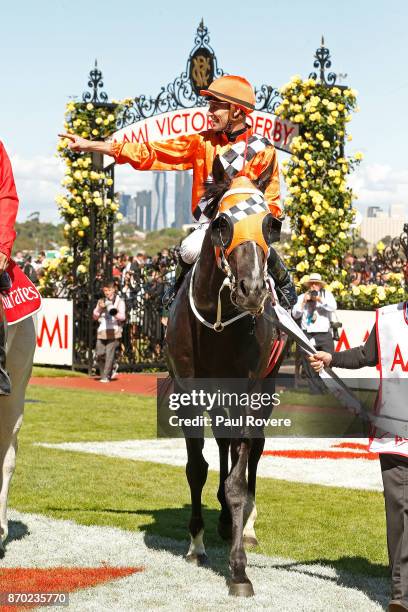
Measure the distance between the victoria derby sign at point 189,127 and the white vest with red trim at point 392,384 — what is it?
13569mm

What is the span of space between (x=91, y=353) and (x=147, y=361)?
179 centimetres

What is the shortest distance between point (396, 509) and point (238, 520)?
975 millimetres

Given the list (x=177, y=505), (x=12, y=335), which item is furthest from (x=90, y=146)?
(x=177, y=505)

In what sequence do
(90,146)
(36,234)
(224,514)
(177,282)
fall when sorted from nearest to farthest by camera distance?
1. (90,146)
2. (177,282)
3. (224,514)
4. (36,234)

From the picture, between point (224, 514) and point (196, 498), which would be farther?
point (224, 514)

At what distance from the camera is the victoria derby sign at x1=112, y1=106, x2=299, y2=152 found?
18.8 metres

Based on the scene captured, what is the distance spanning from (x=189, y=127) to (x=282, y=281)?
12.3 m

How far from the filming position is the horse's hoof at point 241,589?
18.2ft

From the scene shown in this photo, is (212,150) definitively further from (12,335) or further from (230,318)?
(12,335)

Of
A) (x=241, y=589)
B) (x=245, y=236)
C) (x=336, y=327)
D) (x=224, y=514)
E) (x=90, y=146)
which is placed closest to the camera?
(x=245, y=236)

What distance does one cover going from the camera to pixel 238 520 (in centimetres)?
584

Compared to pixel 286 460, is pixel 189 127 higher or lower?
higher

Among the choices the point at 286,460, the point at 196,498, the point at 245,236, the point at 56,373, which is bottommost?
the point at 56,373

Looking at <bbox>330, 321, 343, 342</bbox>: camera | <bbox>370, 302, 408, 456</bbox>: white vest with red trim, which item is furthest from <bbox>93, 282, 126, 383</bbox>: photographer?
<bbox>370, 302, 408, 456</bbox>: white vest with red trim
